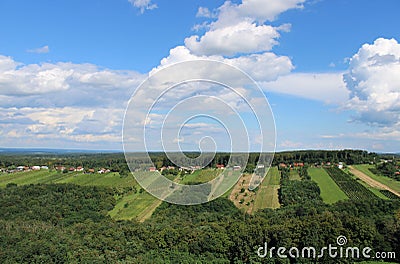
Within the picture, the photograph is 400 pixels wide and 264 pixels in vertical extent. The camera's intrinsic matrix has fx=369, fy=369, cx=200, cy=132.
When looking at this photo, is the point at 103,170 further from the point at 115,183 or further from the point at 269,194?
the point at 269,194

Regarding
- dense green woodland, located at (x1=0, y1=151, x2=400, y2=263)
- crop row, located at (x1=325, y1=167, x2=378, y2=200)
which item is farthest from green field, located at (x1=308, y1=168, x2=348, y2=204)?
dense green woodland, located at (x1=0, y1=151, x2=400, y2=263)

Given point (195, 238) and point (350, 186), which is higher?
point (350, 186)

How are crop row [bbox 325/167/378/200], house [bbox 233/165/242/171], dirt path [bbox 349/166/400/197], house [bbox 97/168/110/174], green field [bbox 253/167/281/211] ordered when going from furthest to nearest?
1. house [bbox 97/168/110/174]
2. dirt path [bbox 349/166/400/197]
3. crop row [bbox 325/167/378/200]
4. green field [bbox 253/167/281/211]
5. house [bbox 233/165/242/171]

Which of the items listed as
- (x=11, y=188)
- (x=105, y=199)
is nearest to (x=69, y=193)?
(x=105, y=199)

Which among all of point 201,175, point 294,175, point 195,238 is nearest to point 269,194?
point 294,175

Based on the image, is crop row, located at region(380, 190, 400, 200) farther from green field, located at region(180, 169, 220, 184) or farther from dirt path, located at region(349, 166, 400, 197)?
green field, located at region(180, 169, 220, 184)

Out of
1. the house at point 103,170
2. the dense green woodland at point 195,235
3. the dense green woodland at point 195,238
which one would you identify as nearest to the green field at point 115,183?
the house at point 103,170

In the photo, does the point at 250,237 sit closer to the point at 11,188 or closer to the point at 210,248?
the point at 210,248
